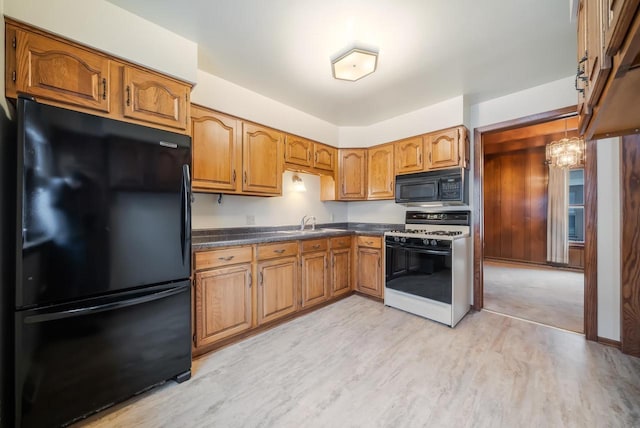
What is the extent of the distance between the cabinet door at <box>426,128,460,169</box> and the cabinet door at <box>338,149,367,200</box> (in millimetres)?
971

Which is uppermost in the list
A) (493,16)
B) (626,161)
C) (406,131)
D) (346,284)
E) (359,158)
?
(493,16)

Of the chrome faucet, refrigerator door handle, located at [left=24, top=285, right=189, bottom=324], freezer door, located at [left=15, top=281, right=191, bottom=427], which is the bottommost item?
freezer door, located at [left=15, top=281, right=191, bottom=427]

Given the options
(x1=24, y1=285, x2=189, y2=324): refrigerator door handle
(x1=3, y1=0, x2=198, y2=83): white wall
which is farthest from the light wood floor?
(x1=3, y1=0, x2=198, y2=83): white wall

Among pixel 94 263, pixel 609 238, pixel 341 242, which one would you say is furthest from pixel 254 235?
pixel 609 238

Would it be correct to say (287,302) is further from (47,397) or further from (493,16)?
(493,16)

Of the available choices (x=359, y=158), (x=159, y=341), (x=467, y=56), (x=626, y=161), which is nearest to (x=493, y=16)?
(x=467, y=56)

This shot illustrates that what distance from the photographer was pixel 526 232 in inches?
216

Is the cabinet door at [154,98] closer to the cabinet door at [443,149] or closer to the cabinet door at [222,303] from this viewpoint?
the cabinet door at [222,303]

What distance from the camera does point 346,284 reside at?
11.4 ft

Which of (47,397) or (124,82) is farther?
(124,82)

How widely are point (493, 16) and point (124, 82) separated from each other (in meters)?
2.55

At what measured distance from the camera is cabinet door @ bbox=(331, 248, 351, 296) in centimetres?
327

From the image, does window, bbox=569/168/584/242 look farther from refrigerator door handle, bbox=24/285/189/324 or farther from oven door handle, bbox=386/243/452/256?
refrigerator door handle, bbox=24/285/189/324

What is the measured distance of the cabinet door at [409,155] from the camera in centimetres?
323
